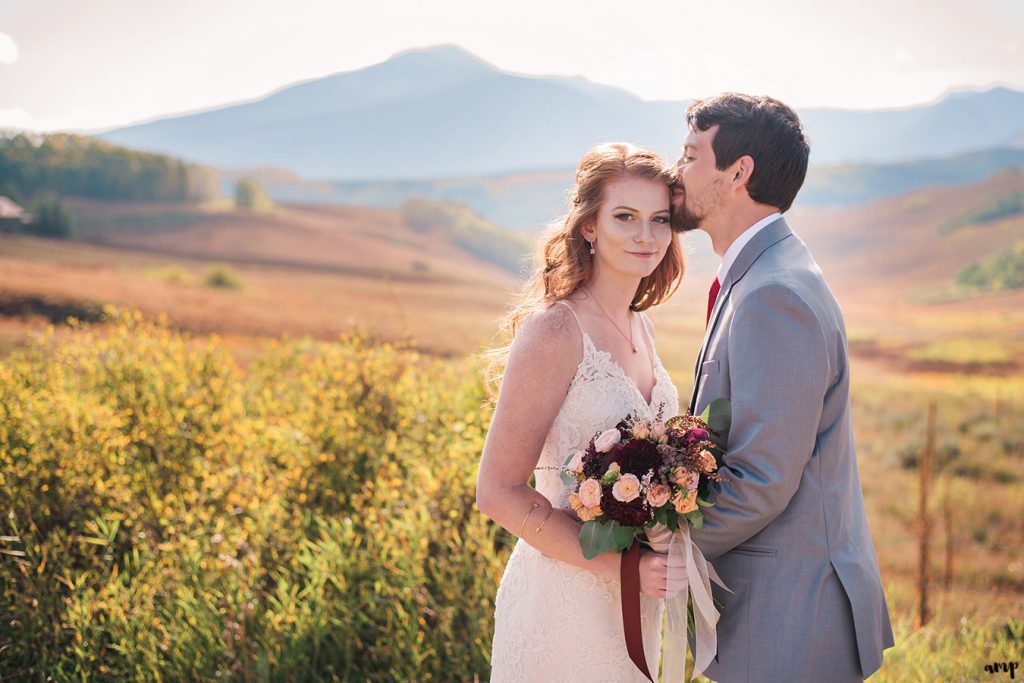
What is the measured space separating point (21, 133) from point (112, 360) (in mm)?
22202

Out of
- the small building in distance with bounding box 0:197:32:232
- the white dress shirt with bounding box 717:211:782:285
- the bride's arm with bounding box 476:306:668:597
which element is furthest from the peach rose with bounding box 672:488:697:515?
the small building in distance with bounding box 0:197:32:232

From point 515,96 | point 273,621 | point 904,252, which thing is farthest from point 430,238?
point 515,96

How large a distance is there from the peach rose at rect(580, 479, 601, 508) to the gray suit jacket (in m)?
0.33

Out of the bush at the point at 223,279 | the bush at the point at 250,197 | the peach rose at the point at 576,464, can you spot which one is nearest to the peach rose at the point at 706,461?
the peach rose at the point at 576,464

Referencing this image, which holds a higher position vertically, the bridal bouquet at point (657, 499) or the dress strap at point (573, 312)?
the dress strap at point (573, 312)

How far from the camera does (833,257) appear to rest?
33.2 meters

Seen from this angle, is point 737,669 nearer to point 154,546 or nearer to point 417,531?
point 417,531

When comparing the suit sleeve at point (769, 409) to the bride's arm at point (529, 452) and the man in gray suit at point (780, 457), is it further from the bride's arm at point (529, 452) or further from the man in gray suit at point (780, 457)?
the bride's arm at point (529, 452)

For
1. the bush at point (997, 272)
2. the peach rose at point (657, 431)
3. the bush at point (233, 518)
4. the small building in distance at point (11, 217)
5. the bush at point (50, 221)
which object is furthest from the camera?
the bush at point (997, 272)

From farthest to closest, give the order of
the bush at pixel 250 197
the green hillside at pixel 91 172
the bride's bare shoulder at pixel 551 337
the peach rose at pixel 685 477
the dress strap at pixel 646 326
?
the bush at pixel 250 197, the green hillside at pixel 91 172, the dress strap at pixel 646 326, the bride's bare shoulder at pixel 551 337, the peach rose at pixel 685 477

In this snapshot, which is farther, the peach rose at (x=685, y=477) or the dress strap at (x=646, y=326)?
the dress strap at (x=646, y=326)

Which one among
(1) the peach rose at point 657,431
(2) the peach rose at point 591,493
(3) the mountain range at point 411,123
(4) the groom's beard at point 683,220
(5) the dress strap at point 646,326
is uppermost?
(3) the mountain range at point 411,123

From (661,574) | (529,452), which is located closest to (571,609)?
(661,574)

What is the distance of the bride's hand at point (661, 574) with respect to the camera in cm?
226
